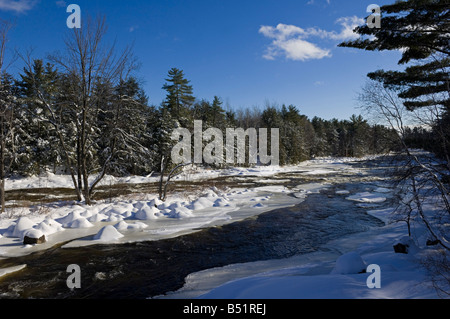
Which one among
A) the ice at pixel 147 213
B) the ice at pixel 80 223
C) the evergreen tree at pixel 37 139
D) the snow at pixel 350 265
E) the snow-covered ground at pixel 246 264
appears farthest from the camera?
the evergreen tree at pixel 37 139

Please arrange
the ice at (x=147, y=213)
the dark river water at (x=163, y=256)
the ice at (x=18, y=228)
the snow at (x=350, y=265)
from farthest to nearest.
Answer: the ice at (x=147, y=213) < the ice at (x=18, y=228) < the dark river water at (x=163, y=256) < the snow at (x=350, y=265)

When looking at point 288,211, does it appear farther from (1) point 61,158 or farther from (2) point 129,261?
(1) point 61,158

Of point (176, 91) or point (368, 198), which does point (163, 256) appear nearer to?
point (368, 198)

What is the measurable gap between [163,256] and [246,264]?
258 cm

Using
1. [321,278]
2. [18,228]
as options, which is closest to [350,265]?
[321,278]

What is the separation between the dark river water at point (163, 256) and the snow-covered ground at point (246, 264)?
0.50 metres

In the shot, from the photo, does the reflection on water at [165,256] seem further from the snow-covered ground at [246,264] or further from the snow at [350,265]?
the snow at [350,265]

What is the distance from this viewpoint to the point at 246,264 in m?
6.90

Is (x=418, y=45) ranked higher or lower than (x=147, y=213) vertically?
higher

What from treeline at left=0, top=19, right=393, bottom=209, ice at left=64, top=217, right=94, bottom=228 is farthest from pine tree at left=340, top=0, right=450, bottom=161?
ice at left=64, top=217, right=94, bottom=228

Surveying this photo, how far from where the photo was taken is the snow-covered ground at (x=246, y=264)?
14.5 feet

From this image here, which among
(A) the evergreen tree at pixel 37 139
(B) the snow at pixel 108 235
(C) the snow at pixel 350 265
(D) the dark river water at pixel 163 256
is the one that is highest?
(A) the evergreen tree at pixel 37 139

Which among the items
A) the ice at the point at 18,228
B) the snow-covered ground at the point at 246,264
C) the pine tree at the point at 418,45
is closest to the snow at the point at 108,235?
the snow-covered ground at the point at 246,264

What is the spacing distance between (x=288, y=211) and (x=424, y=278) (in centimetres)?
885
